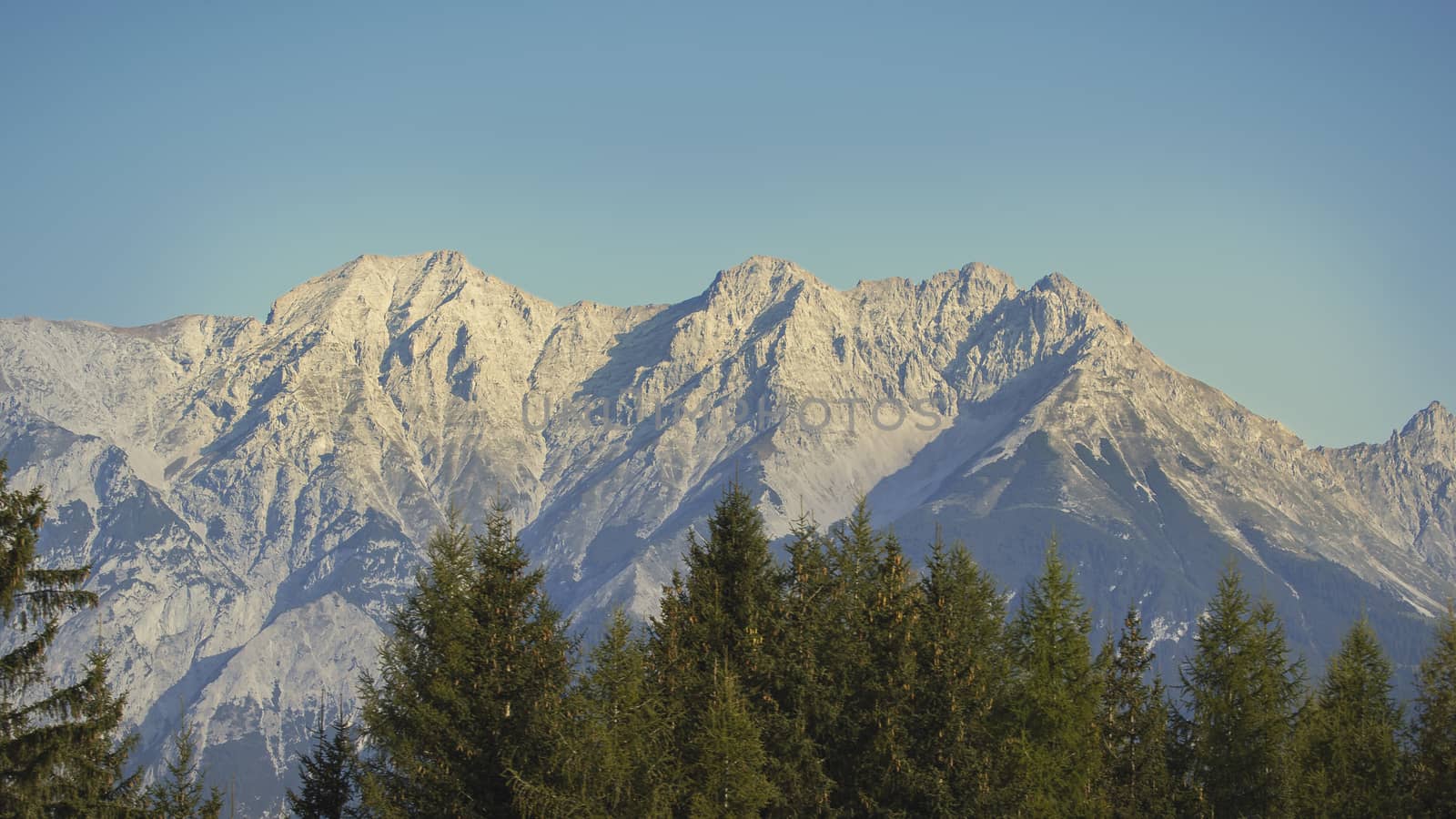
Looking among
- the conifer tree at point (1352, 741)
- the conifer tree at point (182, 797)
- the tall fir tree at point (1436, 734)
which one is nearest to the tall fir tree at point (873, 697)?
the conifer tree at point (1352, 741)

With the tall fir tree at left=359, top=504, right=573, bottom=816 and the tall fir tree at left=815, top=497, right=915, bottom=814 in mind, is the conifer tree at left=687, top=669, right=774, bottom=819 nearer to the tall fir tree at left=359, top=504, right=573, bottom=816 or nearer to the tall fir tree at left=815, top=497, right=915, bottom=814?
the tall fir tree at left=359, top=504, right=573, bottom=816

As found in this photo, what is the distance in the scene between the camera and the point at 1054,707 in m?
55.3

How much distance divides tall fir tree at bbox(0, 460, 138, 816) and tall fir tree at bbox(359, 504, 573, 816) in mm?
9370

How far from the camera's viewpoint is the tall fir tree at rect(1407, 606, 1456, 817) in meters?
59.1

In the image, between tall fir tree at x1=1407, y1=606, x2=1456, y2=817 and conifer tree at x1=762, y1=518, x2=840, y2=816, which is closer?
conifer tree at x1=762, y1=518, x2=840, y2=816

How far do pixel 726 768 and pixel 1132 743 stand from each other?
24.7 metres

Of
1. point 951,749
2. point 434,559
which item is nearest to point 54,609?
point 434,559

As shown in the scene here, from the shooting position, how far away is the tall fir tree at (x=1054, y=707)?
5316cm

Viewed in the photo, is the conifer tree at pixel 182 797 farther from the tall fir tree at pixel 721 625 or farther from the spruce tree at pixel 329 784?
the tall fir tree at pixel 721 625

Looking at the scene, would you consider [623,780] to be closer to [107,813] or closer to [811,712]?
[811,712]

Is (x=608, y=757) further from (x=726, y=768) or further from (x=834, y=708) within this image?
(x=834, y=708)

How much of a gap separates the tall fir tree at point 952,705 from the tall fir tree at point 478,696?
12.6 m

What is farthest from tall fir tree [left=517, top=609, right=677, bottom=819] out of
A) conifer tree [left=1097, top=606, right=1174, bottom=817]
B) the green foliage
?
conifer tree [left=1097, top=606, right=1174, bottom=817]

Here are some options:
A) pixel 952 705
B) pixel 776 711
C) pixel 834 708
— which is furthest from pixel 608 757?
pixel 952 705
